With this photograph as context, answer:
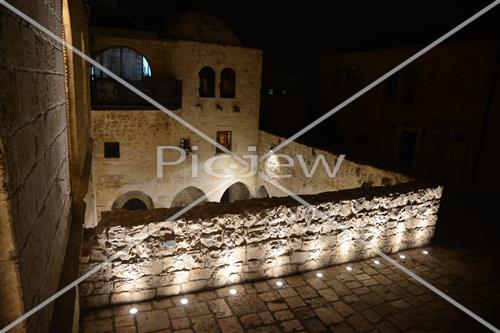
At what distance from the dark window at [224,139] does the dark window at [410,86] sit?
8.48 metres

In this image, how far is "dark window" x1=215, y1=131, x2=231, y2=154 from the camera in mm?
15575

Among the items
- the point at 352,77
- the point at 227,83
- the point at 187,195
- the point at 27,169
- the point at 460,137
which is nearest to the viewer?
the point at 27,169

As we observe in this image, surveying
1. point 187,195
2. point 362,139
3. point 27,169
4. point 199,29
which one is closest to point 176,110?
point 199,29

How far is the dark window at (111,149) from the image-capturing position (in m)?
13.5

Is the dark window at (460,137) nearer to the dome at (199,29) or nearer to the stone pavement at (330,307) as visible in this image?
the stone pavement at (330,307)

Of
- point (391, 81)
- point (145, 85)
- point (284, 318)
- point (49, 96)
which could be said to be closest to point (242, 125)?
point (145, 85)

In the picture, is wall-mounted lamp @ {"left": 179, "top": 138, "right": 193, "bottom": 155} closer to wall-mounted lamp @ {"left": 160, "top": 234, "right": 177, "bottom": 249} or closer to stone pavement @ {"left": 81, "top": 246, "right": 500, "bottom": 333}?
stone pavement @ {"left": 81, "top": 246, "right": 500, "bottom": 333}

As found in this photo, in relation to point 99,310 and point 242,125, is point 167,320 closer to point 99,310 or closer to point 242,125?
point 99,310

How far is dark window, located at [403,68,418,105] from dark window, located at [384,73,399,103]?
0.51 metres

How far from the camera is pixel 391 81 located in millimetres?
16391

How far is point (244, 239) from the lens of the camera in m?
4.96

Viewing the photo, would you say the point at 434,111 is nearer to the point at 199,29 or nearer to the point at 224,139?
the point at 224,139

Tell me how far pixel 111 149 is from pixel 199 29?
6608mm

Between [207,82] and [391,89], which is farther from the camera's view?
[391,89]
